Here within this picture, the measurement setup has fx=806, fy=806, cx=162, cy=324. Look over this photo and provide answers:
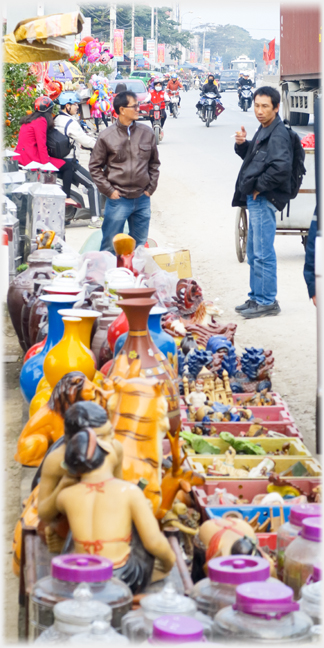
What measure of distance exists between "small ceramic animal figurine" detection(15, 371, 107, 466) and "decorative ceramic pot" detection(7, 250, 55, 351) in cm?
195

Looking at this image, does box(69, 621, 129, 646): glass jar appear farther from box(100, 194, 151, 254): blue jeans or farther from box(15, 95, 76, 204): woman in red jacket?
box(15, 95, 76, 204): woman in red jacket

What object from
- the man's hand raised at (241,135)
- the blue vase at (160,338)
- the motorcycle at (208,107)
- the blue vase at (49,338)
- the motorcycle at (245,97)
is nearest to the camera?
the blue vase at (160,338)

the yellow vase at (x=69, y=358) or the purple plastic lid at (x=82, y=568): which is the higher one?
the yellow vase at (x=69, y=358)

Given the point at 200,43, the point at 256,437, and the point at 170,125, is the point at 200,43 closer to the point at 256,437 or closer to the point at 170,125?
the point at 170,125

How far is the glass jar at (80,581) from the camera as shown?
5.53 ft

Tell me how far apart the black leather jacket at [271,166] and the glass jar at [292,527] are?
13.4ft

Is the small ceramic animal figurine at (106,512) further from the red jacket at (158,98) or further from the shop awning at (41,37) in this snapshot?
the red jacket at (158,98)

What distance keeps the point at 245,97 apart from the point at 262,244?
102 ft

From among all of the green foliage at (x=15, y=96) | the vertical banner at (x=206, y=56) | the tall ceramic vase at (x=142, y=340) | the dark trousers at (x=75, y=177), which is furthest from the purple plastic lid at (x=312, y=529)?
the vertical banner at (x=206, y=56)

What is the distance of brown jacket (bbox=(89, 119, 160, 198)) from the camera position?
610 cm

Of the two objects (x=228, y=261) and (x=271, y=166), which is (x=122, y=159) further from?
(x=228, y=261)

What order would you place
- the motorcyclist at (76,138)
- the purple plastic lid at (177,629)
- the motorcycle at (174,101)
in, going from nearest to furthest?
the purple plastic lid at (177,629) → the motorcyclist at (76,138) → the motorcycle at (174,101)

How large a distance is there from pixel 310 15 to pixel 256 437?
47.9 ft

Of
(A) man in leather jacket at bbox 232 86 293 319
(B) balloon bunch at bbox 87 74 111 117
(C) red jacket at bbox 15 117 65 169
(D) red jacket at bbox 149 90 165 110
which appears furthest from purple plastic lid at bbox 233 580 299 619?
(D) red jacket at bbox 149 90 165 110
